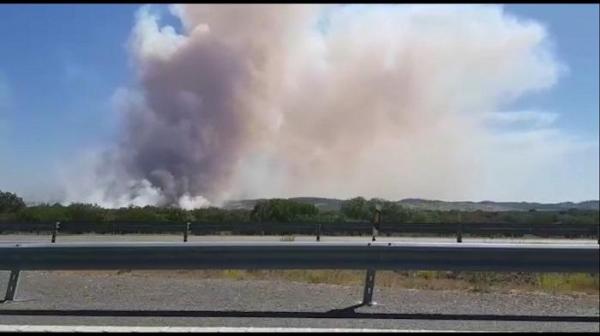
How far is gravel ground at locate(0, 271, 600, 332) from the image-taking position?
6250 mm

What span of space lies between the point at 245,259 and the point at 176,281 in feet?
6.86

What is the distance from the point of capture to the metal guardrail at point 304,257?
6.91 metres


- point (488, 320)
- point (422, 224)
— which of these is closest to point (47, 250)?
point (488, 320)

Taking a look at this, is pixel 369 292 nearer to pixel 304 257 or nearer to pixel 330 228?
pixel 304 257

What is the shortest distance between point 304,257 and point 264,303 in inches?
29.3

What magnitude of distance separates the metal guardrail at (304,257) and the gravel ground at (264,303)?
0.44m

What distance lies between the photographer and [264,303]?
7273mm

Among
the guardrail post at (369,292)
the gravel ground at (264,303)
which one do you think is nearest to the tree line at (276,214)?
the gravel ground at (264,303)

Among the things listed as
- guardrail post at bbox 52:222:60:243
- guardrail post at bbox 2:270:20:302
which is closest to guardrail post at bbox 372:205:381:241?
guardrail post at bbox 52:222:60:243

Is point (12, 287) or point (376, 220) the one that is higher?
point (376, 220)

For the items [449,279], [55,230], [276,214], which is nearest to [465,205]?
[449,279]

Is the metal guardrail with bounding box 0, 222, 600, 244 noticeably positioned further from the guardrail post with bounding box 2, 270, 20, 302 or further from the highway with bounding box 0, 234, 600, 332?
the guardrail post with bounding box 2, 270, 20, 302

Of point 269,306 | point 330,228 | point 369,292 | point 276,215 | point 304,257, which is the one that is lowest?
point 269,306

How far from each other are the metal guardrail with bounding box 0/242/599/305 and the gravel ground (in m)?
0.44
